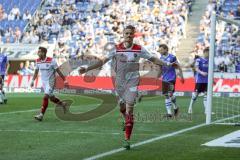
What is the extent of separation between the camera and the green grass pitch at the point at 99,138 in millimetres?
9617

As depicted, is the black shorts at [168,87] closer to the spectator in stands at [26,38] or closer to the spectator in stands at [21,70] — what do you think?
the spectator in stands at [21,70]

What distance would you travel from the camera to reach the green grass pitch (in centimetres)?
962

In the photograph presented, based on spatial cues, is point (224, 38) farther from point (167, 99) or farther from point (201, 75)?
point (167, 99)

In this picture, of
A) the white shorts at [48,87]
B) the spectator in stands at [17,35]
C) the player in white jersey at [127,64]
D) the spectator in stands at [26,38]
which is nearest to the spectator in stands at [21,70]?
the spectator in stands at [26,38]

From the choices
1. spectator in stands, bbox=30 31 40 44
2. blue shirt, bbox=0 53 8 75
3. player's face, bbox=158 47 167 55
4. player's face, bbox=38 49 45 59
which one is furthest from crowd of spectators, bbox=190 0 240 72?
spectator in stands, bbox=30 31 40 44

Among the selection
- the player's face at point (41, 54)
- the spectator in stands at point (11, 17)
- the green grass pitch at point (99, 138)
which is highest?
the spectator in stands at point (11, 17)

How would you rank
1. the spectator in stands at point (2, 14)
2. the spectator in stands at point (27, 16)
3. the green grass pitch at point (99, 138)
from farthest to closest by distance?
1. the spectator in stands at point (2, 14)
2. the spectator in stands at point (27, 16)
3. the green grass pitch at point (99, 138)

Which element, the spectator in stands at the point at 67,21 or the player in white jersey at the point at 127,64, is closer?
the player in white jersey at the point at 127,64

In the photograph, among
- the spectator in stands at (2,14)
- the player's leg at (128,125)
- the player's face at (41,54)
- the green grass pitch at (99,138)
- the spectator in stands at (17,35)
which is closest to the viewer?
the green grass pitch at (99,138)

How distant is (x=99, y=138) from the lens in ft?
39.2

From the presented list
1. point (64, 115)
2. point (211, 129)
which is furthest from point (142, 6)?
point (211, 129)

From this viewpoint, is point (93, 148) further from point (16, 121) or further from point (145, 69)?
point (145, 69)

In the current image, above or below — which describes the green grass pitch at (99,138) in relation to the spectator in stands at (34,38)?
below

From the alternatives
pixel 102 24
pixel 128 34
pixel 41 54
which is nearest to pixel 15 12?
pixel 102 24
